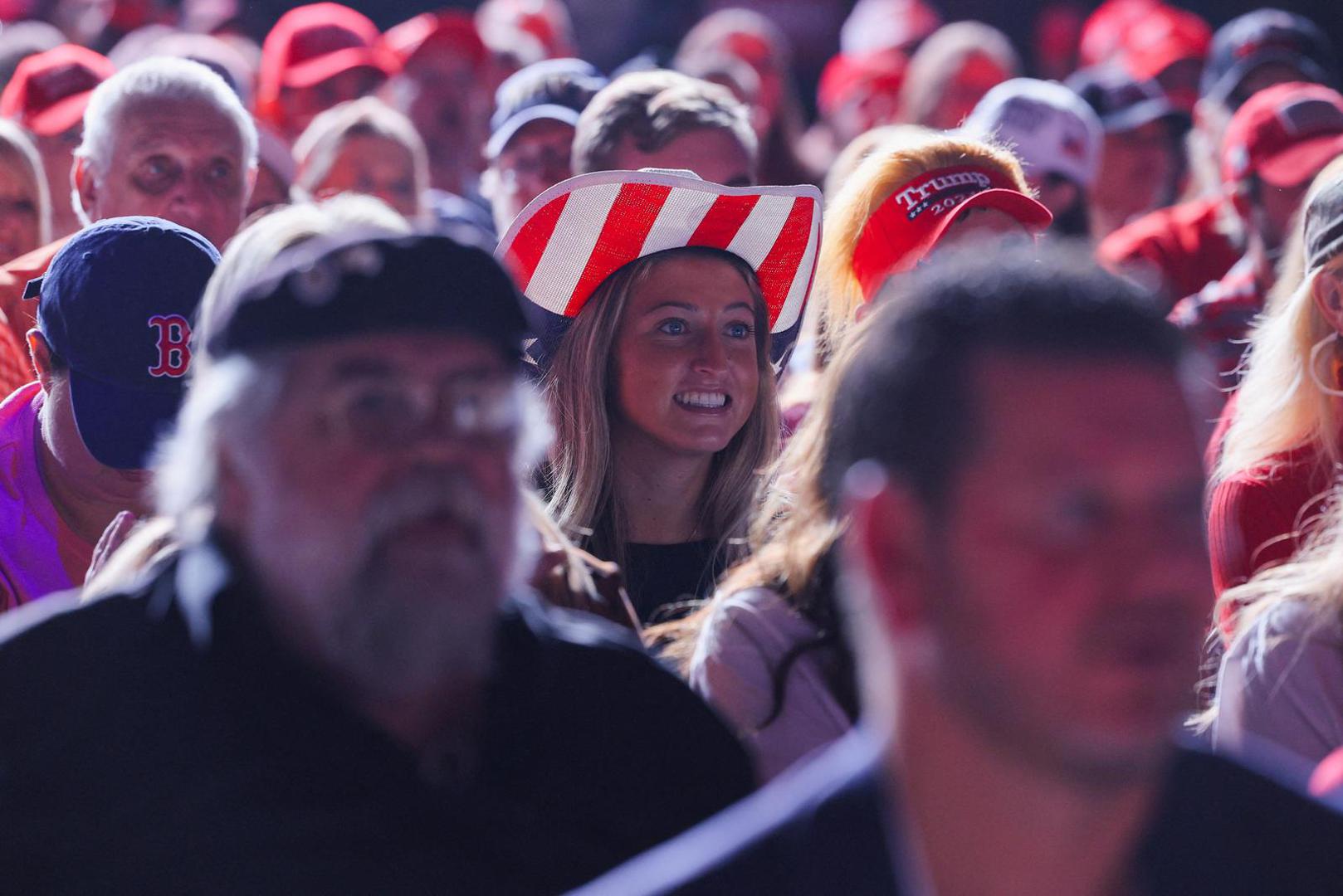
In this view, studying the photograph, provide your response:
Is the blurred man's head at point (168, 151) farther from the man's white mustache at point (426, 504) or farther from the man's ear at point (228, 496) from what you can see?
the man's white mustache at point (426, 504)

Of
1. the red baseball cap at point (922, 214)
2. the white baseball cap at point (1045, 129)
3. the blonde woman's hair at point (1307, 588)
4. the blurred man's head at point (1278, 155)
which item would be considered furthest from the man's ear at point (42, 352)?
the blurred man's head at point (1278, 155)

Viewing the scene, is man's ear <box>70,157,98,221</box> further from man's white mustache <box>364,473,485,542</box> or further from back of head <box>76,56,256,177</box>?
man's white mustache <box>364,473,485,542</box>

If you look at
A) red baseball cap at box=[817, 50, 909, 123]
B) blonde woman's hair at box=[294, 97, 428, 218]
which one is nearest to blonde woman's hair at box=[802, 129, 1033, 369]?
blonde woman's hair at box=[294, 97, 428, 218]

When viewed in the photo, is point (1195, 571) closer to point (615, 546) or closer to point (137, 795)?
point (137, 795)

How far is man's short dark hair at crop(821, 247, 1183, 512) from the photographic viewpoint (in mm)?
1516

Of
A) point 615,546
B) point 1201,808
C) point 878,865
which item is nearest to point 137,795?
point 878,865

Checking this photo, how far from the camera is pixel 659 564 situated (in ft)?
11.0

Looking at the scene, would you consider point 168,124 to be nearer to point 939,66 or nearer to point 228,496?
point 228,496

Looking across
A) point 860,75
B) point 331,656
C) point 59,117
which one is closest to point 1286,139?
point 59,117

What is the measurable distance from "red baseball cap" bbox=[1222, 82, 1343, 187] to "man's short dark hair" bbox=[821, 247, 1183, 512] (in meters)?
3.97

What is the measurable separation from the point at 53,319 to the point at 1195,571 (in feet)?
6.31

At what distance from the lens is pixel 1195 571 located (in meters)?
1.45

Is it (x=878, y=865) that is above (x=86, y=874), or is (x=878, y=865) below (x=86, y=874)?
above

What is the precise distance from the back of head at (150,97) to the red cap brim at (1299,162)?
9.51ft
